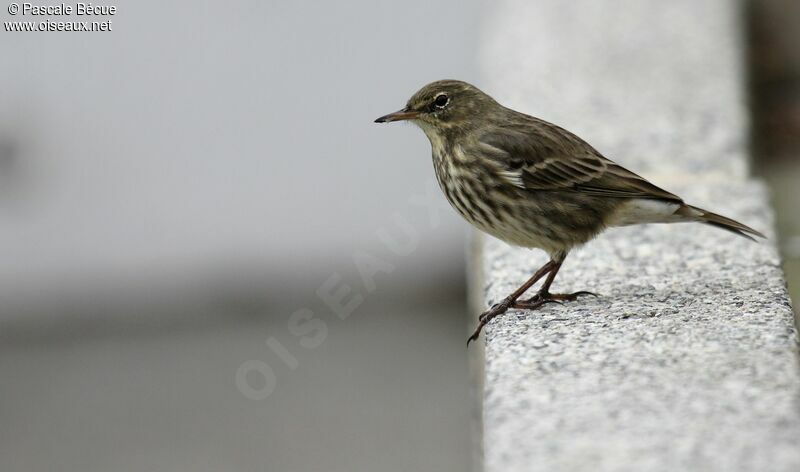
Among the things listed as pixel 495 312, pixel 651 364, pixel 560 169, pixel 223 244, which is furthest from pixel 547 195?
pixel 223 244

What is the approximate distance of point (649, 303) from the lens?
172 inches

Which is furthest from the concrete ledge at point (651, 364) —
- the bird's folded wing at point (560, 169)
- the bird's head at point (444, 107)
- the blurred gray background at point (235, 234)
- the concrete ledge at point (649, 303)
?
the blurred gray background at point (235, 234)

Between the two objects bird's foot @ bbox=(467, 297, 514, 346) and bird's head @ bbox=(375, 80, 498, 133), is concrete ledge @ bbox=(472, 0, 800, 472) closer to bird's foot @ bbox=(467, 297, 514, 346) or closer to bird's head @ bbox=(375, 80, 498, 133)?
bird's foot @ bbox=(467, 297, 514, 346)

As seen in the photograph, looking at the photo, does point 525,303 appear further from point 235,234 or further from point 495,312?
point 235,234

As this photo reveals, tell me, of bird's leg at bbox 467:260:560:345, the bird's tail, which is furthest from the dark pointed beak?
the bird's tail

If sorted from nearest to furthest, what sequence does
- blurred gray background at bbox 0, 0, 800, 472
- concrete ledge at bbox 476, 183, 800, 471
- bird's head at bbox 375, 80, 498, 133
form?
1. concrete ledge at bbox 476, 183, 800, 471
2. bird's head at bbox 375, 80, 498, 133
3. blurred gray background at bbox 0, 0, 800, 472

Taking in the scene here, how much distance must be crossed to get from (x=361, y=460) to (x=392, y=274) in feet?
5.08

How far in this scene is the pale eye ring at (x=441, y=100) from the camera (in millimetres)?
5168

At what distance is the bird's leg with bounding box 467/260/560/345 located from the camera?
4.50m

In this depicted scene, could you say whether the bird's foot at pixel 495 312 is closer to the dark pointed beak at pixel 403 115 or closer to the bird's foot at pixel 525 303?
the bird's foot at pixel 525 303

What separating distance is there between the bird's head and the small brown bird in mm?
138

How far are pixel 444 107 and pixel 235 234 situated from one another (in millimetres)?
3165

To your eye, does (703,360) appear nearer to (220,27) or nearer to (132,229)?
(132,229)

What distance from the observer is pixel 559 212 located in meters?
4.78
